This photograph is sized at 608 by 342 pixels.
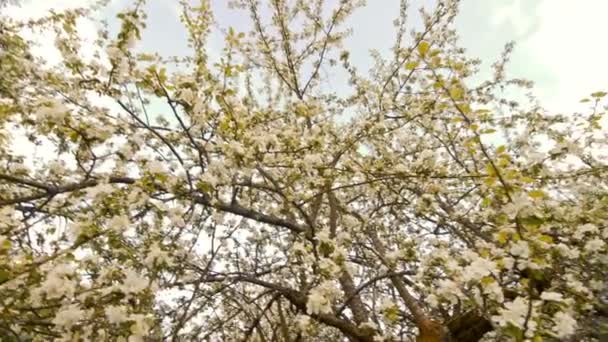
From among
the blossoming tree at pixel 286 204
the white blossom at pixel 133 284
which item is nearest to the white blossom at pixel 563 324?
the blossoming tree at pixel 286 204

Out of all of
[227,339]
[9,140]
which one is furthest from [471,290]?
[227,339]

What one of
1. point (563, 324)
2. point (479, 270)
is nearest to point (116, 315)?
point (479, 270)

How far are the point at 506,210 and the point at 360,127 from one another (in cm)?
275

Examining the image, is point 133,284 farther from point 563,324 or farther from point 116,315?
point 563,324

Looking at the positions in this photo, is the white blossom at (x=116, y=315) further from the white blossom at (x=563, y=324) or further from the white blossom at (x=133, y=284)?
Result: the white blossom at (x=563, y=324)

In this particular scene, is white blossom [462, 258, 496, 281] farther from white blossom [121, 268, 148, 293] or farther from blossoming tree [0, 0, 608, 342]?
white blossom [121, 268, 148, 293]

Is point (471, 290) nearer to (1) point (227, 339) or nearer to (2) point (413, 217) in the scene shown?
(2) point (413, 217)

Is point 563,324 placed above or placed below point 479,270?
below

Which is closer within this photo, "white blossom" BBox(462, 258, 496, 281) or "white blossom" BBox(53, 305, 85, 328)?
"white blossom" BBox(53, 305, 85, 328)

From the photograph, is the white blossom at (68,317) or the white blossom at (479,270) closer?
the white blossom at (68,317)

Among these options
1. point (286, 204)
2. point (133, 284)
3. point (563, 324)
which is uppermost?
point (286, 204)

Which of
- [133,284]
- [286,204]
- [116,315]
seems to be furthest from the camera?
[286,204]

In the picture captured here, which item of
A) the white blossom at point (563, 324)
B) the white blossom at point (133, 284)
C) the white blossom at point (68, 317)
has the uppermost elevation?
the white blossom at point (133, 284)

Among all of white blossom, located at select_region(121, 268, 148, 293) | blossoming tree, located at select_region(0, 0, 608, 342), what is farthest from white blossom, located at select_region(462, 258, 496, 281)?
white blossom, located at select_region(121, 268, 148, 293)
